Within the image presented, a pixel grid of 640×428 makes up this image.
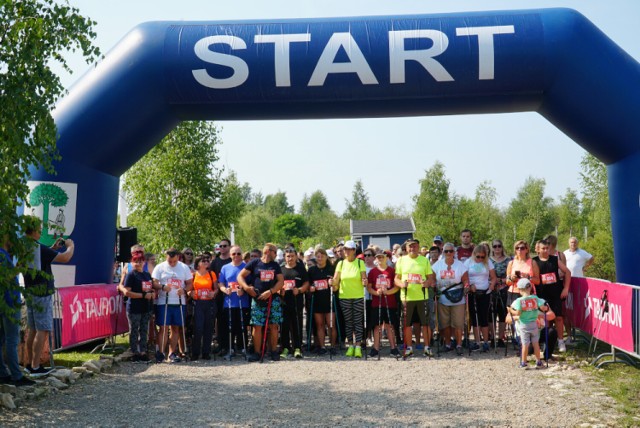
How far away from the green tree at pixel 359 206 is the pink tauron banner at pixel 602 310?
72.2 meters

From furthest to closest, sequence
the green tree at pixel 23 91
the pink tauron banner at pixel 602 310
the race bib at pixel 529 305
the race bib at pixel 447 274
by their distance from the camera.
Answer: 1. the race bib at pixel 447 274
2. the race bib at pixel 529 305
3. the pink tauron banner at pixel 602 310
4. the green tree at pixel 23 91

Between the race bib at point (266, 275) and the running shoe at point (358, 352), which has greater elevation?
the race bib at point (266, 275)

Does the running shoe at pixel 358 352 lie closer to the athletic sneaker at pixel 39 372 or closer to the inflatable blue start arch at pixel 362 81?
the inflatable blue start arch at pixel 362 81

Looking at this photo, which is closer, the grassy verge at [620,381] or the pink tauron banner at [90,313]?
the grassy verge at [620,381]

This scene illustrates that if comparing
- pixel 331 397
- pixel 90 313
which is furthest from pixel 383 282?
pixel 90 313

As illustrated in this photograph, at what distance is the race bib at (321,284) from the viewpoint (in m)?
11.3

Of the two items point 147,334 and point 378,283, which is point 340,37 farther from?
point 147,334

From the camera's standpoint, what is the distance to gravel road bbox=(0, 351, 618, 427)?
21.5ft

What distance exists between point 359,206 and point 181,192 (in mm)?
65056

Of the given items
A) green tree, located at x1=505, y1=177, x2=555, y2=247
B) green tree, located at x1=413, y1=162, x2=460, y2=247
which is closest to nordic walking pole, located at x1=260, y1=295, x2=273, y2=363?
green tree, located at x1=413, y1=162, x2=460, y2=247

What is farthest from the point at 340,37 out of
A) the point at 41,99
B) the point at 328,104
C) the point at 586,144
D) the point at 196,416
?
the point at 196,416

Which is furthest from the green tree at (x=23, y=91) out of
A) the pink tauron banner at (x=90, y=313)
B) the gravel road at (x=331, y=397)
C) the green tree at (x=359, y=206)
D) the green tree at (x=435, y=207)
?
the green tree at (x=359, y=206)

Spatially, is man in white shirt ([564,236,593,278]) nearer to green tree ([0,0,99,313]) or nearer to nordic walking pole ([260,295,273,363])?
nordic walking pole ([260,295,273,363])

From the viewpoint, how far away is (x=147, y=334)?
11.0 m
